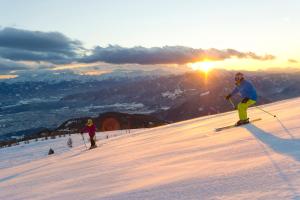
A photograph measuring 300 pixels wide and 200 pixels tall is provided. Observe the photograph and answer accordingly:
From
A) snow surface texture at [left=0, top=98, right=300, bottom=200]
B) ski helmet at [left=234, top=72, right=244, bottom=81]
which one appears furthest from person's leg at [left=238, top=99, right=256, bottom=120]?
snow surface texture at [left=0, top=98, right=300, bottom=200]

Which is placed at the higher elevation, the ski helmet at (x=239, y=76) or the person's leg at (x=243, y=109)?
the ski helmet at (x=239, y=76)

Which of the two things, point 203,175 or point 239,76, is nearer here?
point 203,175

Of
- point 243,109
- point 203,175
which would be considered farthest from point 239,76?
point 203,175

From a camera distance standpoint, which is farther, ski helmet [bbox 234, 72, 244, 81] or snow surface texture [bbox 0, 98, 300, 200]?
ski helmet [bbox 234, 72, 244, 81]

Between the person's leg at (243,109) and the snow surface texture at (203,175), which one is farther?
the person's leg at (243,109)

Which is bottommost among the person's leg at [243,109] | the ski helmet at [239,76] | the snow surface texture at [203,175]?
the snow surface texture at [203,175]

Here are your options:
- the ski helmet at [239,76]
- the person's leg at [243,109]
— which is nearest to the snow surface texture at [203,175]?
the person's leg at [243,109]

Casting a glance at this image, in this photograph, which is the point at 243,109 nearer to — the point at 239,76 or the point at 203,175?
the point at 239,76

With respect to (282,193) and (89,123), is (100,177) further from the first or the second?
(89,123)

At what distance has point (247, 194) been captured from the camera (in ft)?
16.6

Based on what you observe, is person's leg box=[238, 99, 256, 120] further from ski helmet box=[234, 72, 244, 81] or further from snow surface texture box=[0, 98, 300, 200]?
snow surface texture box=[0, 98, 300, 200]

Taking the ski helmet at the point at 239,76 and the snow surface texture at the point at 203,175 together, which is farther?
the ski helmet at the point at 239,76

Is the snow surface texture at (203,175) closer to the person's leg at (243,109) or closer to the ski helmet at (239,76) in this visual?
the person's leg at (243,109)

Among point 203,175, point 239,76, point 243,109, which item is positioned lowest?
point 203,175
